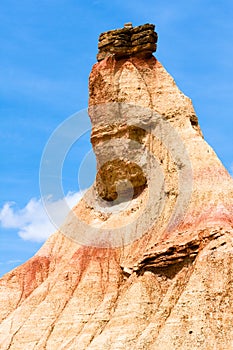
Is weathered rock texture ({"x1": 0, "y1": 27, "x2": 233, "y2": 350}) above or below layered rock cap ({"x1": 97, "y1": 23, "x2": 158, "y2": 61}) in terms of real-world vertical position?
below

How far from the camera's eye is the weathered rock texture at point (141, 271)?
52125 mm

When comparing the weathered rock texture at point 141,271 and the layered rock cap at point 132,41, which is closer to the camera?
the weathered rock texture at point 141,271

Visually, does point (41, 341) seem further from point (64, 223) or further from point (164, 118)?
point (164, 118)

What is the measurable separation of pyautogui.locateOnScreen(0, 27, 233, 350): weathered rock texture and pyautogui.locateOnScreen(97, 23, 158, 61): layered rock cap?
2.14ft

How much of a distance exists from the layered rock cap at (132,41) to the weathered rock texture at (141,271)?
0.65 meters

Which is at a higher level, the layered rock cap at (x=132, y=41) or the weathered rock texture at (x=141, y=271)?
the layered rock cap at (x=132, y=41)

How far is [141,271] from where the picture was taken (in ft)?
193

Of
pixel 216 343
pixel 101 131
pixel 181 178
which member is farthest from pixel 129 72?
pixel 216 343

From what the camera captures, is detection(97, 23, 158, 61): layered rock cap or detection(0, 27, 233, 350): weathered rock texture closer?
detection(0, 27, 233, 350): weathered rock texture

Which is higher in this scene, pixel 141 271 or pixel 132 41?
pixel 132 41

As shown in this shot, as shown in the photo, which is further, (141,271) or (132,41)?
(132,41)

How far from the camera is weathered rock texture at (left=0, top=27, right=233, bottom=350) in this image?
5212cm

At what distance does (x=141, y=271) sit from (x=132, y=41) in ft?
66.3

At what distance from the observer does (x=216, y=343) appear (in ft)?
163
